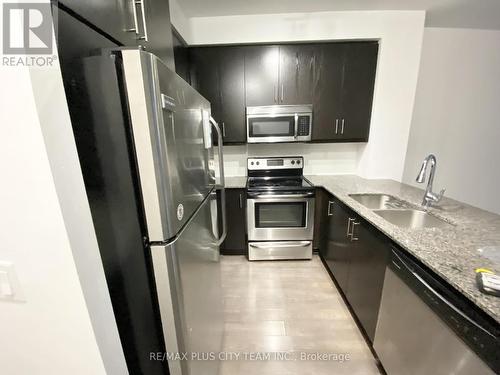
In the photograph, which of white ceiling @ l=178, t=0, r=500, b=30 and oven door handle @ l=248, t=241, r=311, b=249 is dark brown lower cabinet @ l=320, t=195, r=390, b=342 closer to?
oven door handle @ l=248, t=241, r=311, b=249

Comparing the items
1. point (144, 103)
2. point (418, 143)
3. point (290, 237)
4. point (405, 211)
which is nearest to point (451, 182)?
point (418, 143)

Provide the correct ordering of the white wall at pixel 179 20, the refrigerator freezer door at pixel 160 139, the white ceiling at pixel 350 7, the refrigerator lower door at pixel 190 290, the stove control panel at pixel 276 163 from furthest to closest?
the stove control panel at pixel 276 163 < the white ceiling at pixel 350 7 < the white wall at pixel 179 20 < the refrigerator lower door at pixel 190 290 < the refrigerator freezer door at pixel 160 139

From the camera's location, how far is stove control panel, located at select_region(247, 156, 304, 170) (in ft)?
8.88

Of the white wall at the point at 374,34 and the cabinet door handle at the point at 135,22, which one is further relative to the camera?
the white wall at the point at 374,34

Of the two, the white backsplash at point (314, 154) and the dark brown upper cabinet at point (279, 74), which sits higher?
the dark brown upper cabinet at point (279, 74)

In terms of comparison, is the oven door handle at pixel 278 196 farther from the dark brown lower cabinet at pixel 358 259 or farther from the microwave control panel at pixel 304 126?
the microwave control panel at pixel 304 126

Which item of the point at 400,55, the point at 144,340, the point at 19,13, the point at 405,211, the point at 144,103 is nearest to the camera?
the point at 19,13

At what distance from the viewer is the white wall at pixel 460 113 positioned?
2.53m

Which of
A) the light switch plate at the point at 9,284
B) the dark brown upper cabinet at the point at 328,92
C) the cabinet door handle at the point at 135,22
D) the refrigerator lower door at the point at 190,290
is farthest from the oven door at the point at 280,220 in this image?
the light switch plate at the point at 9,284

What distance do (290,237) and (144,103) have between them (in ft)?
7.17

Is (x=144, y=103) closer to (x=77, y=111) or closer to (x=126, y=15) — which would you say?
(x=77, y=111)

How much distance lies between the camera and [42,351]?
2.23 feet

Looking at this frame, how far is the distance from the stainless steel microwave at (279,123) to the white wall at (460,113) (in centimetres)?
148

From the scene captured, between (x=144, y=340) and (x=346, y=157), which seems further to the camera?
(x=346, y=157)
